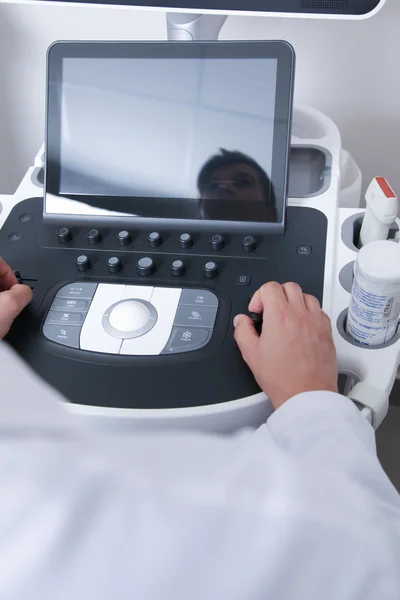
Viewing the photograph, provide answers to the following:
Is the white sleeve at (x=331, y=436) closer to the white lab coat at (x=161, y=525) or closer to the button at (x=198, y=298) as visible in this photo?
the white lab coat at (x=161, y=525)

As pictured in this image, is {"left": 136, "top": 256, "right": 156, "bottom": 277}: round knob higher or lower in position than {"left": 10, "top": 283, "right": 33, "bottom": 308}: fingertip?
higher

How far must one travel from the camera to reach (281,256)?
684 mm

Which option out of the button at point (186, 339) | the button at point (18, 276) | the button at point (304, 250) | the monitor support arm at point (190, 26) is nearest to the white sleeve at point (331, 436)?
the button at point (186, 339)

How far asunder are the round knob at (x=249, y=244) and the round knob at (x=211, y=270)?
46 mm

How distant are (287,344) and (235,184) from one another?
0.78 ft

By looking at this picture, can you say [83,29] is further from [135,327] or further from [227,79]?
[135,327]

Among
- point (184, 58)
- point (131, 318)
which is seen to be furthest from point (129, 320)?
point (184, 58)

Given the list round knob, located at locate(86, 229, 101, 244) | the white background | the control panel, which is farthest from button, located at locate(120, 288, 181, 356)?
the white background

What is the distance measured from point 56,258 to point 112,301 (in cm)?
11

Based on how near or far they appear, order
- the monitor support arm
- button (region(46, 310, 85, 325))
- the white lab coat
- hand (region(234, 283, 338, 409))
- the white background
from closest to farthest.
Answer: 1. the white lab coat
2. hand (region(234, 283, 338, 409))
3. button (region(46, 310, 85, 325))
4. the monitor support arm
5. the white background

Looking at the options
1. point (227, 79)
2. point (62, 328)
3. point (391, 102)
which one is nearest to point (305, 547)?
point (62, 328)

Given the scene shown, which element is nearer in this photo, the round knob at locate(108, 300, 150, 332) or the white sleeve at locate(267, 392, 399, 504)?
the white sleeve at locate(267, 392, 399, 504)

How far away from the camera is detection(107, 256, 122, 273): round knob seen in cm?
67

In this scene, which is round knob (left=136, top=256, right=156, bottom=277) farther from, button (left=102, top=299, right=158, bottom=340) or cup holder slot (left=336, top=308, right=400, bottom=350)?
cup holder slot (left=336, top=308, right=400, bottom=350)
